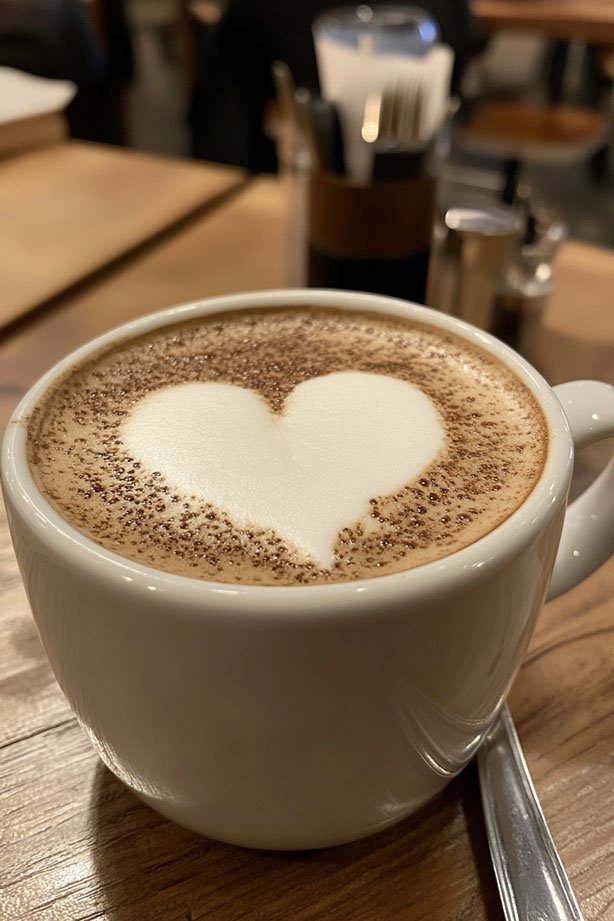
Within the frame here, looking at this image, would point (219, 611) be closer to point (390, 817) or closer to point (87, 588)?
point (87, 588)

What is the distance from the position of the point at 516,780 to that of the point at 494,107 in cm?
315

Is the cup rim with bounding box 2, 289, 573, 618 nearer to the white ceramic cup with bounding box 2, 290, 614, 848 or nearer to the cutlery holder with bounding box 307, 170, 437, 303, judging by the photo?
the white ceramic cup with bounding box 2, 290, 614, 848

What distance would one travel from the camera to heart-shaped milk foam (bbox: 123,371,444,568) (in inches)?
17.9

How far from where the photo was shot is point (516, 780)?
0.53m

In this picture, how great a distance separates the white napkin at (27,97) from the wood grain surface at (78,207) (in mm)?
69

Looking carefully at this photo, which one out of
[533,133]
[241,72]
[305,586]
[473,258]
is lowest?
[533,133]

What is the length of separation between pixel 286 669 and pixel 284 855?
0.18 meters

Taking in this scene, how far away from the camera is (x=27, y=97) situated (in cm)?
163

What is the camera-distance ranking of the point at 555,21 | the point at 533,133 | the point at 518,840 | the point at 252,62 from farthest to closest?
the point at 555,21
the point at 533,133
the point at 252,62
the point at 518,840

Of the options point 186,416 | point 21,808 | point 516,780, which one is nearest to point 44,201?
point 186,416

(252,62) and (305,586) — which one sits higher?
(305,586)

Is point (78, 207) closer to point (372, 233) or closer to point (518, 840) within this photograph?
point (372, 233)

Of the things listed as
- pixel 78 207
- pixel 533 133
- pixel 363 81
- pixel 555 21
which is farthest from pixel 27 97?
pixel 555 21

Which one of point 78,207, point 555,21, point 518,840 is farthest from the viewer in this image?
point 555,21
